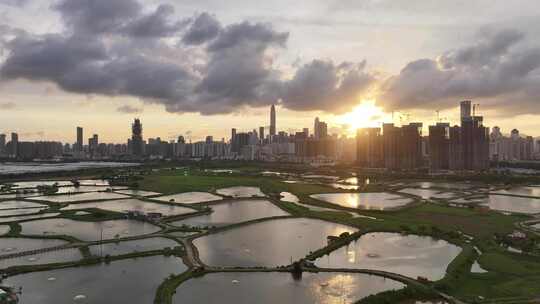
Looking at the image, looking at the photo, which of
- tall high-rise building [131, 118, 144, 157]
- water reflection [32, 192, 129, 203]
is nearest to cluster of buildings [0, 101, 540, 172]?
tall high-rise building [131, 118, 144, 157]

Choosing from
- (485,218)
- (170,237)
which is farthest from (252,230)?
(485,218)

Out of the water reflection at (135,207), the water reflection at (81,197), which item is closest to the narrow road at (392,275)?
the water reflection at (135,207)

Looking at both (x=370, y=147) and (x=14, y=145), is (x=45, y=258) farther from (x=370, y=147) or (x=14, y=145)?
(x=14, y=145)

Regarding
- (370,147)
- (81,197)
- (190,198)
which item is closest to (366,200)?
(190,198)

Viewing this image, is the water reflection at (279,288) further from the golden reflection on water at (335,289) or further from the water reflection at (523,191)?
the water reflection at (523,191)

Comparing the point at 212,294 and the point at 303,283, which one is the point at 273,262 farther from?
the point at 212,294

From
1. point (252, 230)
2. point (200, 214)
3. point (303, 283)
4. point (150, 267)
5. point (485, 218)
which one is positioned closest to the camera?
point (303, 283)

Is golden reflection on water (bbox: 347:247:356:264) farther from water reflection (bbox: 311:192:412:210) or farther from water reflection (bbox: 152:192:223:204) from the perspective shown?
water reflection (bbox: 152:192:223:204)
